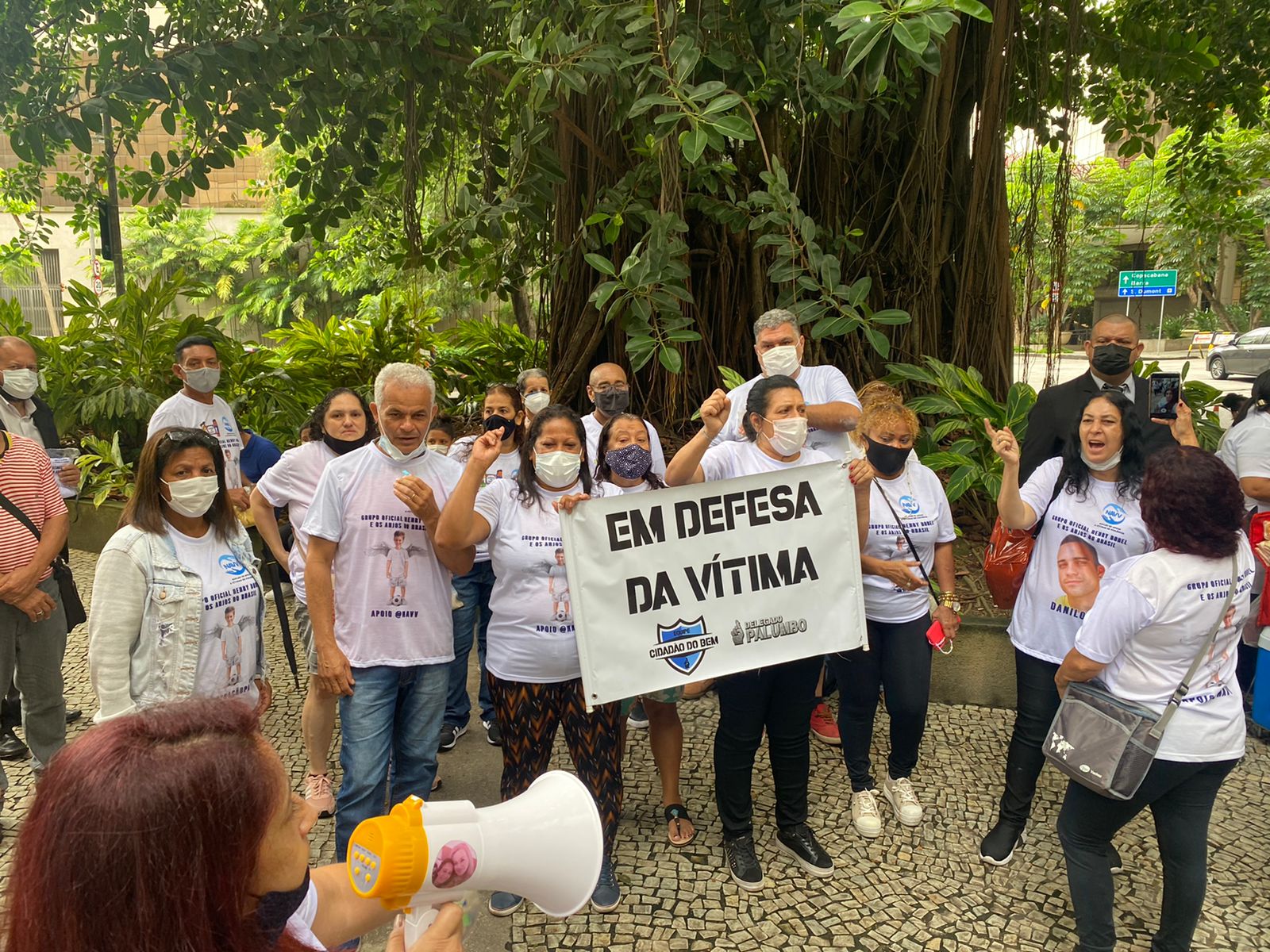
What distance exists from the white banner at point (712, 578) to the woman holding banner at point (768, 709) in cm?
9

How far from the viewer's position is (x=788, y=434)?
291 cm

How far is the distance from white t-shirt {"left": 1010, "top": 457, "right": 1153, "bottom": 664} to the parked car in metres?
21.7

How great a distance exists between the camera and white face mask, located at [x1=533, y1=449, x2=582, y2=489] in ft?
9.00

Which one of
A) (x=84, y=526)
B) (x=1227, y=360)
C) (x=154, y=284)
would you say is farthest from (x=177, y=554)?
(x=1227, y=360)

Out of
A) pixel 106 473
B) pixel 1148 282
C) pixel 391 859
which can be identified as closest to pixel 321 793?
pixel 391 859

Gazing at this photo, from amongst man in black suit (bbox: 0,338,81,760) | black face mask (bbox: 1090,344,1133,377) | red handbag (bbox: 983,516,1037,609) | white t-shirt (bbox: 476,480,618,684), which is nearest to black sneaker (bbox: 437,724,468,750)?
white t-shirt (bbox: 476,480,618,684)

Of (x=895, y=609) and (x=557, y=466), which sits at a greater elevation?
(x=557, y=466)

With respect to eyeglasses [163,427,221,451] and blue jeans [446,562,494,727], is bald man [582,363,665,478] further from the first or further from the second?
eyeglasses [163,427,221,451]

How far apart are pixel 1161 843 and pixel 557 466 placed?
1967 millimetres

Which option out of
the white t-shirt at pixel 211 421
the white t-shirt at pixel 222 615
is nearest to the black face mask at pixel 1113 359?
the white t-shirt at pixel 222 615

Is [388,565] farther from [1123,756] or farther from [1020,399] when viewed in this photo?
[1020,399]

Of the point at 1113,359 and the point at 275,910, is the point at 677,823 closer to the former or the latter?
the point at 275,910

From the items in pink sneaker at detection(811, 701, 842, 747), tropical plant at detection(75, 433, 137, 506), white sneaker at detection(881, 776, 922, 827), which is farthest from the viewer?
tropical plant at detection(75, 433, 137, 506)

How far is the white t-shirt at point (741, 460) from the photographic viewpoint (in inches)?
117
